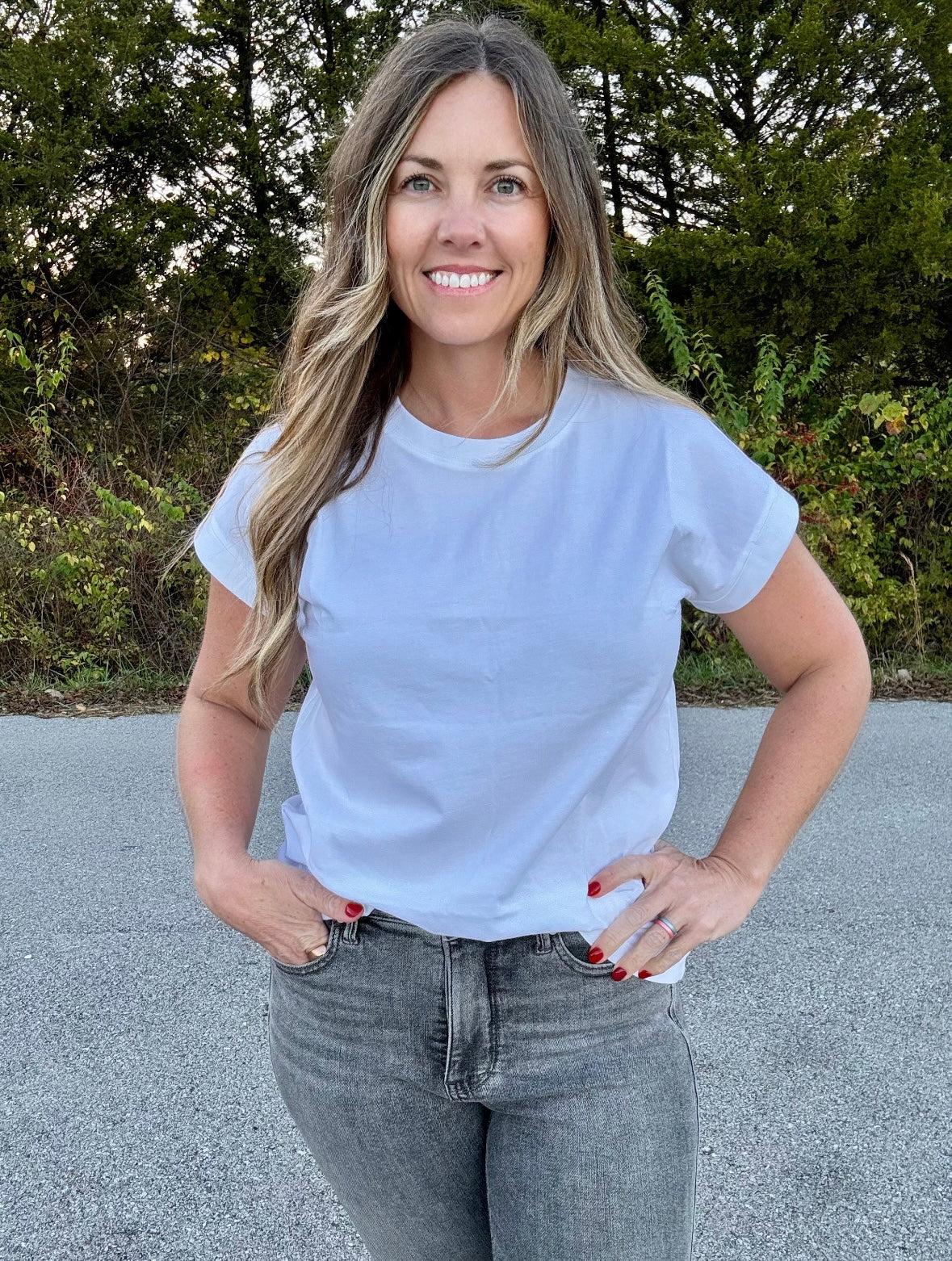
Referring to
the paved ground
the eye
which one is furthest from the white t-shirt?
the paved ground

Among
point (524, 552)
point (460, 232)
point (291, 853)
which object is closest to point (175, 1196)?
point (291, 853)

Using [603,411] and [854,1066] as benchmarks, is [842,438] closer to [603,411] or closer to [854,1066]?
[854,1066]

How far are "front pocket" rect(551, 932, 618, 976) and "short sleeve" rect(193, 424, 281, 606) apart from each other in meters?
0.57

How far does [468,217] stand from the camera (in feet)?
4.39

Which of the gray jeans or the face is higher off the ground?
the face

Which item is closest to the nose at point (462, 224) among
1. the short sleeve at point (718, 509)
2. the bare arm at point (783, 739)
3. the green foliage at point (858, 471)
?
the short sleeve at point (718, 509)

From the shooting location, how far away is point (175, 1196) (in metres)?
2.67

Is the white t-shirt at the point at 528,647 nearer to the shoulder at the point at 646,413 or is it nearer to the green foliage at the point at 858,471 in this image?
the shoulder at the point at 646,413

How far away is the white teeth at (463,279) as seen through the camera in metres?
1.36

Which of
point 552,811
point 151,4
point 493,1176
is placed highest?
point 151,4

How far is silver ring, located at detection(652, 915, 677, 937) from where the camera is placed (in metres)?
1.29

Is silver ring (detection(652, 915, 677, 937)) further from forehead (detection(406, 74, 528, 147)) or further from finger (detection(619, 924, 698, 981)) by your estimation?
forehead (detection(406, 74, 528, 147))

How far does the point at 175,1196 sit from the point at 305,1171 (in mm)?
315

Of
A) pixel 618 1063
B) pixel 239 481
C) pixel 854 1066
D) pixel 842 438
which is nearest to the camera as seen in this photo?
pixel 618 1063
